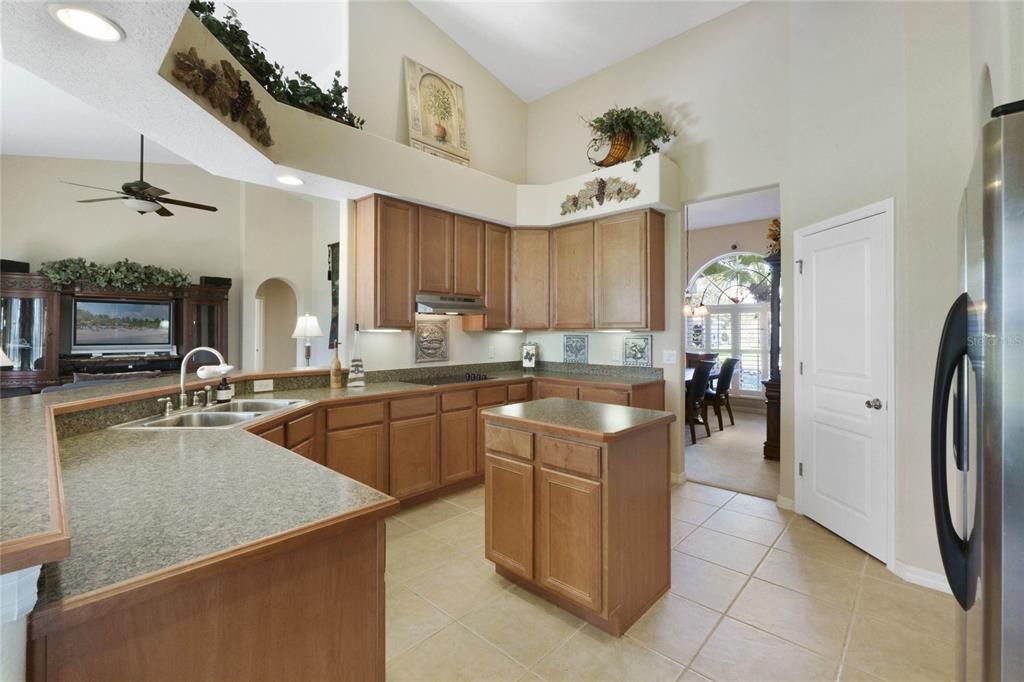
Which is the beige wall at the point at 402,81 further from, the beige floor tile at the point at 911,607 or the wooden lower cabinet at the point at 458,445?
the beige floor tile at the point at 911,607

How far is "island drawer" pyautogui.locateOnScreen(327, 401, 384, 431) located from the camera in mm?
2939

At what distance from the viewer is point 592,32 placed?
4.00 metres

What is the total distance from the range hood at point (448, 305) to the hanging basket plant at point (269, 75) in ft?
4.76

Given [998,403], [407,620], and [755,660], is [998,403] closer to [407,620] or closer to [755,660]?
[755,660]

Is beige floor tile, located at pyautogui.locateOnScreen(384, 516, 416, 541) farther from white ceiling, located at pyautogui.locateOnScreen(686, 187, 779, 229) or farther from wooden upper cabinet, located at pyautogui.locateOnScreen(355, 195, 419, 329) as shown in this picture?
white ceiling, located at pyautogui.locateOnScreen(686, 187, 779, 229)

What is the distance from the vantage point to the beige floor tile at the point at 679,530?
113 inches

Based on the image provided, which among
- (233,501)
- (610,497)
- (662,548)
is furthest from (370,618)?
(662,548)

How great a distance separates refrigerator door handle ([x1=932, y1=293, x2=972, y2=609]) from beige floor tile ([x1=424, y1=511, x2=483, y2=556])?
7.21 feet

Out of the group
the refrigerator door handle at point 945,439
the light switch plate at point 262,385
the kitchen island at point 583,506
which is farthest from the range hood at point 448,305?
the refrigerator door handle at point 945,439

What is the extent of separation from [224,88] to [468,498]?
3.17 meters

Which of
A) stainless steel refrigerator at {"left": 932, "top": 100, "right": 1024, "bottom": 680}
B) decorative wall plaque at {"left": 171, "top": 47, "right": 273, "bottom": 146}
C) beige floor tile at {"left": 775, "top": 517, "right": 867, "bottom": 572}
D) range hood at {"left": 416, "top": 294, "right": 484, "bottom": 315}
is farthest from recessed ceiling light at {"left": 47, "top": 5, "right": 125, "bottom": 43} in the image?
beige floor tile at {"left": 775, "top": 517, "right": 867, "bottom": 572}

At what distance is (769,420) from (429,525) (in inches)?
147

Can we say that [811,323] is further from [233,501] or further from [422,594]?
[233,501]

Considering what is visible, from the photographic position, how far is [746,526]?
9.96ft
